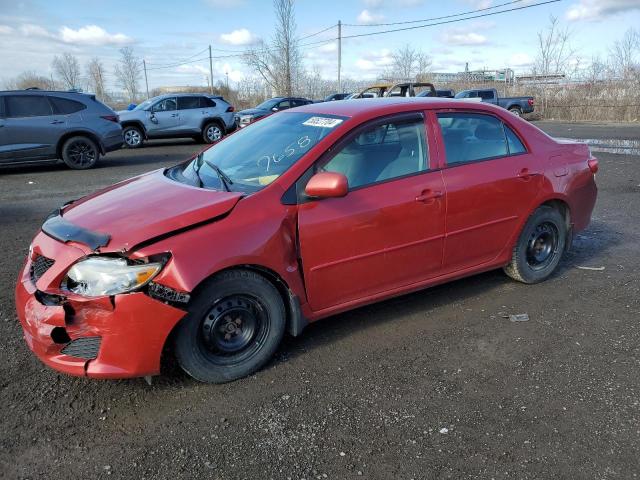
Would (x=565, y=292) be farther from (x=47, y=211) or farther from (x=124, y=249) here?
(x=47, y=211)

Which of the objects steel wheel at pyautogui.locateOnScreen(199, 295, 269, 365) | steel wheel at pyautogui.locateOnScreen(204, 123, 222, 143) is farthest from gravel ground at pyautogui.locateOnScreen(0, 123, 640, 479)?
steel wheel at pyautogui.locateOnScreen(204, 123, 222, 143)

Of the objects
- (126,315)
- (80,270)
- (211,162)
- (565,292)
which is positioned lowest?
(565,292)

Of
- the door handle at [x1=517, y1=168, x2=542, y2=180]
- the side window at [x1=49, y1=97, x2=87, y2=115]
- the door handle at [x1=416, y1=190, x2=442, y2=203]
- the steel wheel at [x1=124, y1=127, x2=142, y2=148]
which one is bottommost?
the steel wheel at [x1=124, y1=127, x2=142, y2=148]

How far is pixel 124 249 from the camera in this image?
279cm

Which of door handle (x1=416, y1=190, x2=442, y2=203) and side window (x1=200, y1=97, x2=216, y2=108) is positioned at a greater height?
side window (x1=200, y1=97, x2=216, y2=108)

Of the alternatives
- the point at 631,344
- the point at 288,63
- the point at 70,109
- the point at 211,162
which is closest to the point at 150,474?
the point at 211,162

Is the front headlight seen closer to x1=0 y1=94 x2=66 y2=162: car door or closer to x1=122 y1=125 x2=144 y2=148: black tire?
x1=0 y1=94 x2=66 y2=162: car door

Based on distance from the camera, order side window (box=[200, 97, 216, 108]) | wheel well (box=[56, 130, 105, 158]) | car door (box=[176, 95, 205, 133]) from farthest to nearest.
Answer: side window (box=[200, 97, 216, 108]) → car door (box=[176, 95, 205, 133]) → wheel well (box=[56, 130, 105, 158])

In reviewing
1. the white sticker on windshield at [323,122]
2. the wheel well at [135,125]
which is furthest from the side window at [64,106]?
the white sticker on windshield at [323,122]

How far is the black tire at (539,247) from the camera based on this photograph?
446 centimetres

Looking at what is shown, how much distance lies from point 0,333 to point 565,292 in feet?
14.8

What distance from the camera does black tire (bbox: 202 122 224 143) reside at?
60.5 ft

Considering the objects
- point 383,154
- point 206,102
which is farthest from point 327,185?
point 206,102

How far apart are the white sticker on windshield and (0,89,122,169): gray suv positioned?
9.56 meters
